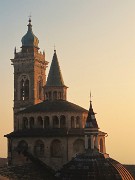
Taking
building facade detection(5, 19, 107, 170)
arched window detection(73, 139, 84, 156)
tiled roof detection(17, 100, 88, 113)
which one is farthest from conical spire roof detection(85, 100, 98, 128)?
tiled roof detection(17, 100, 88, 113)

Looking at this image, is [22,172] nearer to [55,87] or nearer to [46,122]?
[46,122]

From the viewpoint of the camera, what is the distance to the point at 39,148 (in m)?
75.1

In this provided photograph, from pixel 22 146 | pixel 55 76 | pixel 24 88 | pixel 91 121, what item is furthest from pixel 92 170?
pixel 24 88

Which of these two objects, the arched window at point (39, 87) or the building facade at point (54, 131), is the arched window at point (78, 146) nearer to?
the building facade at point (54, 131)

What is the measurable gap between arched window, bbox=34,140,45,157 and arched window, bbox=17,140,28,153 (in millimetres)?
1591

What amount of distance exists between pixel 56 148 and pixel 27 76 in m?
34.6

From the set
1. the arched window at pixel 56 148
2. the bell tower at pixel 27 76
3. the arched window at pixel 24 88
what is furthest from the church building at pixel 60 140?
the arched window at pixel 24 88

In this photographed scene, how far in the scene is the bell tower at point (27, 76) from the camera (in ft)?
347

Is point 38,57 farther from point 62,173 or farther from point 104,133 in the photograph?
point 62,173

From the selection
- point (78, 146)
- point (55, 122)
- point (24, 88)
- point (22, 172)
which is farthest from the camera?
point (24, 88)

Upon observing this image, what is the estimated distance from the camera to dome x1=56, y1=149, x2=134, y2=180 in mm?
63472

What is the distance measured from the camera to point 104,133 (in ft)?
263

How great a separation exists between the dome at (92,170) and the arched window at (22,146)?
10.3m

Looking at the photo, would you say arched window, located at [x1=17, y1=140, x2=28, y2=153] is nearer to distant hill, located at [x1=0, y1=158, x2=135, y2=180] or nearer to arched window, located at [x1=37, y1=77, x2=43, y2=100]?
distant hill, located at [x1=0, y1=158, x2=135, y2=180]
